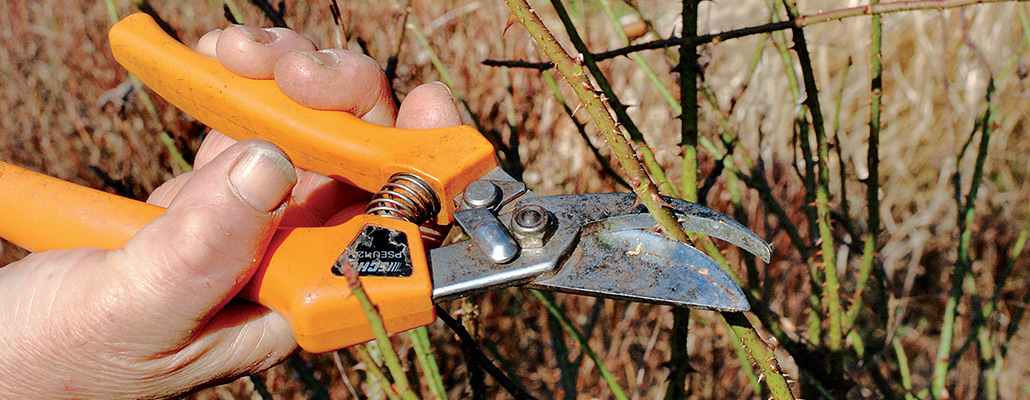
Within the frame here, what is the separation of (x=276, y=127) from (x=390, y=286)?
0.46 meters

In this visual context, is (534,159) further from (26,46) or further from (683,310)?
(26,46)

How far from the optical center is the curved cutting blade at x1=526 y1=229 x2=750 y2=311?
102 centimetres

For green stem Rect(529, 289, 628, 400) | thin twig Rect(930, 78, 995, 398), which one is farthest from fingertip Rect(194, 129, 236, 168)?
thin twig Rect(930, 78, 995, 398)

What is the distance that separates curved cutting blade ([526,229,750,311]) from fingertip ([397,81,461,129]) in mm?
424

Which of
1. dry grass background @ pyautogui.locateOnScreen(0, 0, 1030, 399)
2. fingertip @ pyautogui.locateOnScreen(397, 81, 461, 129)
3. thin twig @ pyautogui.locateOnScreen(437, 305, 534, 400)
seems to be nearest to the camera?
thin twig @ pyautogui.locateOnScreen(437, 305, 534, 400)

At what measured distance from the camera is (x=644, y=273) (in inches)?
43.4

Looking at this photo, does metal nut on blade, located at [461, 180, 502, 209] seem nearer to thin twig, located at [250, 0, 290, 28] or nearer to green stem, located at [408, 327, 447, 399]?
green stem, located at [408, 327, 447, 399]

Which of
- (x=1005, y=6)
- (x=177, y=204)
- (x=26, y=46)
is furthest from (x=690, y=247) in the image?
(x=1005, y=6)

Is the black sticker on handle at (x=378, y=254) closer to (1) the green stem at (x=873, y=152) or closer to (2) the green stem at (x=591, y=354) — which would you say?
(2) the green stem at (x=591, y=354)

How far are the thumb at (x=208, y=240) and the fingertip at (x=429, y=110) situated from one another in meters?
0.43

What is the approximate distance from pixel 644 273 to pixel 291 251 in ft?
1.75

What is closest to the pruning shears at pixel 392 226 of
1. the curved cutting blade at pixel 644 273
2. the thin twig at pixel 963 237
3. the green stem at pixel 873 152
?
the curved cutting blade at pixel 644 273

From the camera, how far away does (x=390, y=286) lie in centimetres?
108

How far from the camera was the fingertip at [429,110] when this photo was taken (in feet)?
4.77
